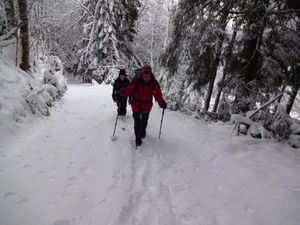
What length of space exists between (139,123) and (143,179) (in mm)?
1767

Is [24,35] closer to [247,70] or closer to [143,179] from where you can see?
[143,179]

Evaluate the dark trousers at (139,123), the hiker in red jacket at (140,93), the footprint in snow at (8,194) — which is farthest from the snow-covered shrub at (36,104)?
the footprint in snow at (8,194)

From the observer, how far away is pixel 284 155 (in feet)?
15.6

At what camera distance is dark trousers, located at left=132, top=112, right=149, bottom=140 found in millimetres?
5270

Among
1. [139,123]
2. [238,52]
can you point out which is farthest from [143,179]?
[238,52]

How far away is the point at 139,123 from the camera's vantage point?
535 centimetres

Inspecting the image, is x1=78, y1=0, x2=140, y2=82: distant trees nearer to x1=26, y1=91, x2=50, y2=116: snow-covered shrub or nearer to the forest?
the forest

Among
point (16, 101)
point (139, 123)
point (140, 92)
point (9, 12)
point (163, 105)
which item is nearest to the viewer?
point (140, 92)

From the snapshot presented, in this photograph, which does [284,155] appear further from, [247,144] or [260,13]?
[260,13]

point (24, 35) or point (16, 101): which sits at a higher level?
point (24, 35)

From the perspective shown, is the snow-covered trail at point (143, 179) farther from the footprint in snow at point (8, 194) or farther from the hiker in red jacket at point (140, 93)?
the hiker in red jacket at point (140, 93)

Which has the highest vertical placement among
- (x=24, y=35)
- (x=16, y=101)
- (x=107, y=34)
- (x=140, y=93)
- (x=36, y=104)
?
(x=107, y=34)

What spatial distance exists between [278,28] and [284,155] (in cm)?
353

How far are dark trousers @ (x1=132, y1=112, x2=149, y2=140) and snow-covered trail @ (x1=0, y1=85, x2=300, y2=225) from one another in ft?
0.88
